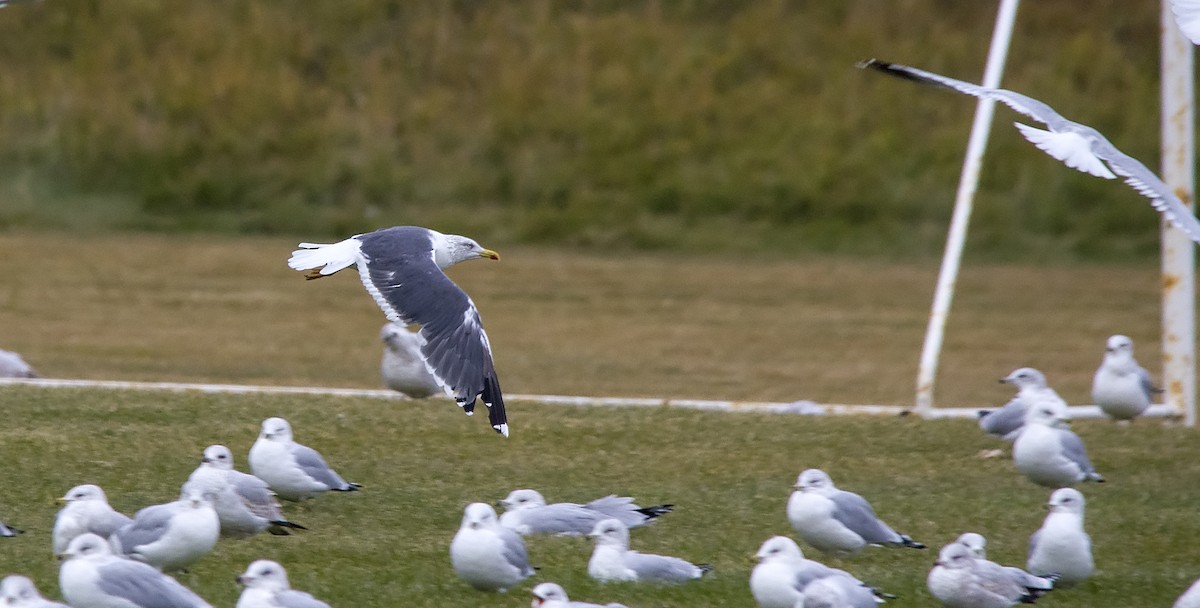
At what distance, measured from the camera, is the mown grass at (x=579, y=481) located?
527 cm

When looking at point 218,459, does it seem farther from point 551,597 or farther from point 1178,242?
point 1178,242

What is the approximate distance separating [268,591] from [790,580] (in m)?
1.28

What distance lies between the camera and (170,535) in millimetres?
4891

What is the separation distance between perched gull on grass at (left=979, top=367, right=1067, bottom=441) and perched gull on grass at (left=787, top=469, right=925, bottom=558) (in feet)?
6.04

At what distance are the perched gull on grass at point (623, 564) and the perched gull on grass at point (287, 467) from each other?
1.19m

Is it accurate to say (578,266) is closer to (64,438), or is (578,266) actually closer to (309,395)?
(309,395)

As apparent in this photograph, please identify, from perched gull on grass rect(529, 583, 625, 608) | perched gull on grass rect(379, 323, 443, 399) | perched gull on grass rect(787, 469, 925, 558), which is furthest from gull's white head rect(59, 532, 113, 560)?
perched gull on grass rect(379, 323, 443, 399)

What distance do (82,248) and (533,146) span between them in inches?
179

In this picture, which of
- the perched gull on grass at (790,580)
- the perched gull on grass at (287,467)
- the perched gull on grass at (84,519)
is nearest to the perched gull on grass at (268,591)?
the perched gull on grass at (84,519)

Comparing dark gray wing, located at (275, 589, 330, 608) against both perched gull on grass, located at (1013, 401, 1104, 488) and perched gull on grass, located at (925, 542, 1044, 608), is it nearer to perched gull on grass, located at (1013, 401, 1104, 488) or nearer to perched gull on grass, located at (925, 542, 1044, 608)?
perched gull on grass, located at (925, 542, 1044, 608)

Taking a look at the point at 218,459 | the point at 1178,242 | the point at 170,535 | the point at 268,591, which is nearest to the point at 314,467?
the point at 218,459

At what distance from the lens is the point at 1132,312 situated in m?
14.1

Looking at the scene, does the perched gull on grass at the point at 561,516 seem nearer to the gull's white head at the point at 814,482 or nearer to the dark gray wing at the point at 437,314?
the dark gray wing at the point at 437,314

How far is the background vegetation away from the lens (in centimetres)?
1748
